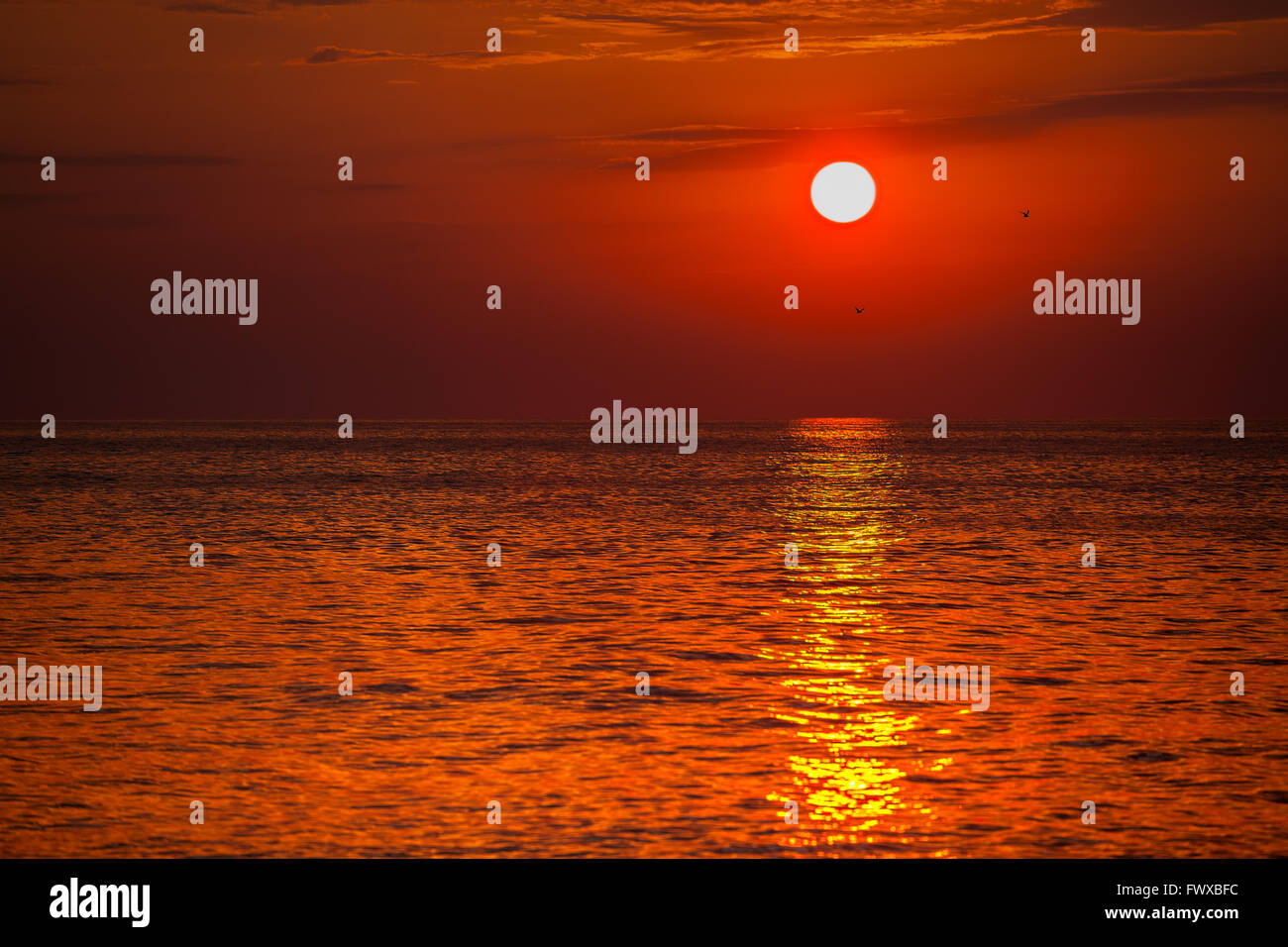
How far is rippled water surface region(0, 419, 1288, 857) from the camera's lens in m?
12.6

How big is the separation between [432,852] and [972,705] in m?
8.93

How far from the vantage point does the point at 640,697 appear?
18531 millimetres

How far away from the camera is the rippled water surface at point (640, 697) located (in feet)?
41.4

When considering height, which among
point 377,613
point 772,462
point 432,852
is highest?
point 772,462

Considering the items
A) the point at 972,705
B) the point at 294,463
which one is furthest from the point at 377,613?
the point at 294,463

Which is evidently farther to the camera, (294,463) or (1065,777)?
(294,463)

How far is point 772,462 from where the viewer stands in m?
145

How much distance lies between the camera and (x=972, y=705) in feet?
58.4
